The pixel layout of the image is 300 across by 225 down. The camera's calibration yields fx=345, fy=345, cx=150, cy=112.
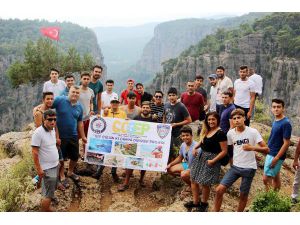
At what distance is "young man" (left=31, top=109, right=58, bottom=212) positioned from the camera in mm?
5137

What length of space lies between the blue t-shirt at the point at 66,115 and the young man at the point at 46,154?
0.97 meters

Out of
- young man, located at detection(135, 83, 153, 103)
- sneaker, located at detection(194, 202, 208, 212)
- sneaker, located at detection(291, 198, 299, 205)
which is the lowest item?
sneaker, located at detection(194, 202, 208, 212)

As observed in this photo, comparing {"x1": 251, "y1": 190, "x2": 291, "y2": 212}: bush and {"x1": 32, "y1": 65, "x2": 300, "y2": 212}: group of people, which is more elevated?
{"x1": 32, "y1": 65, "x2": 300, "y2": 212}: group of people

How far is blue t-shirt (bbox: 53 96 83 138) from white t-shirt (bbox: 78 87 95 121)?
69 cm

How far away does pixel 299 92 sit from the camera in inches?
2362

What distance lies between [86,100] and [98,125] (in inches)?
23.5

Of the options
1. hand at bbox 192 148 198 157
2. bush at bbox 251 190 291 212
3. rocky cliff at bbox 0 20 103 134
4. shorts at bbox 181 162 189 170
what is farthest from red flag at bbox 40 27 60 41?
rocky cliff at bbox 0 20 103 134

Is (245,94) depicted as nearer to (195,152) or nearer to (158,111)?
(158,111)

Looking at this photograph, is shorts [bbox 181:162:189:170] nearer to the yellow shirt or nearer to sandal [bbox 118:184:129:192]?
sandal [bbox 118:184:129:192]

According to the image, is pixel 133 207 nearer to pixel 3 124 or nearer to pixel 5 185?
pixel 5 185

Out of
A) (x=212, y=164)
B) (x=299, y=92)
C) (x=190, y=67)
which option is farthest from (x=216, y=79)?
(x=190, y=67)

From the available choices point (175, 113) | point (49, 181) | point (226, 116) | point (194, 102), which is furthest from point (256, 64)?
point (49, 181)

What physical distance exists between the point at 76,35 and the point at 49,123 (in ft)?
486

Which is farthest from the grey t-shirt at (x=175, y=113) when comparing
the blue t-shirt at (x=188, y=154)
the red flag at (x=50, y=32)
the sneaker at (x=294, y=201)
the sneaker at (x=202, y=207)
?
the red flag at (x=50, y=32)
